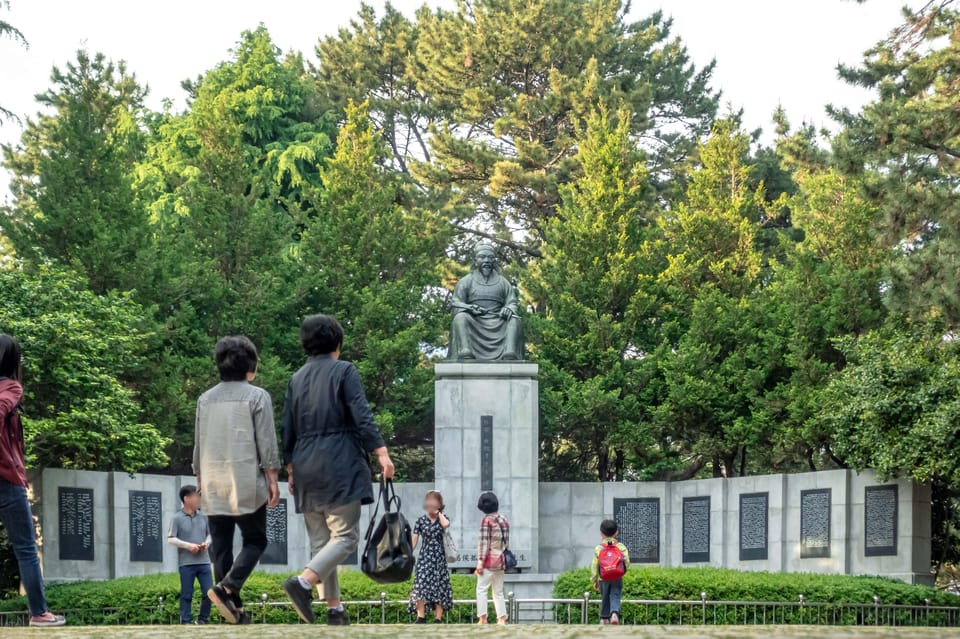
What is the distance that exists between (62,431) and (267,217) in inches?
322

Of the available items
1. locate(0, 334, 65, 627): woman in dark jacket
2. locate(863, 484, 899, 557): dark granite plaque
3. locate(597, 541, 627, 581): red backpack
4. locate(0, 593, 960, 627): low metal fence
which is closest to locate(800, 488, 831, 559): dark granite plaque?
locate(863, 484, 899, 557): dark granite plaque

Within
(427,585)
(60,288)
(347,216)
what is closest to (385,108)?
(347,216)

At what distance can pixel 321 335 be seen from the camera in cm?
865

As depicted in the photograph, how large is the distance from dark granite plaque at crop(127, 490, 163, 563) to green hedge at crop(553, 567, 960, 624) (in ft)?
20.5

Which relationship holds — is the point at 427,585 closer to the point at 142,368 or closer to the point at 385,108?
the point at 142,368

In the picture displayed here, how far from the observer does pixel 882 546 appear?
19344 millimetres

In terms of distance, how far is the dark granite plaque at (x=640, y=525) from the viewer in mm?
23109

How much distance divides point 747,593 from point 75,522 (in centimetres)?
862

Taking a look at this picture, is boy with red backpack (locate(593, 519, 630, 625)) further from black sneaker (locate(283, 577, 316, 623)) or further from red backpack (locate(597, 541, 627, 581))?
black sneaker (locate(283, 577, 316, 623))

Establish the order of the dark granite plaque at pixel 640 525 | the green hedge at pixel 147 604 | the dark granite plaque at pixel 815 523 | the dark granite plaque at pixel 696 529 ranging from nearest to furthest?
the green hedge at pixel 147 604, the dark granite plaque at pixel 815 523, the dark granite plaque at pixel 696 529, the dark granite plaque at pixel 640 525

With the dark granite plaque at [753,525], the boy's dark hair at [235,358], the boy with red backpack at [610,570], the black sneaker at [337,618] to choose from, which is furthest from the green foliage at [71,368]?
the black sneaker at [337,618]

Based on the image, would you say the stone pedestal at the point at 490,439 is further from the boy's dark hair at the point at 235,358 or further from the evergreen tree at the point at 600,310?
the boy's dark hair at the point at 235,358

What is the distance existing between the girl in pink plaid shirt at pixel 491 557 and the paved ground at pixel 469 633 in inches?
207

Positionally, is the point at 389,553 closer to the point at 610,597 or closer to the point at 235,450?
the point at 235,450
